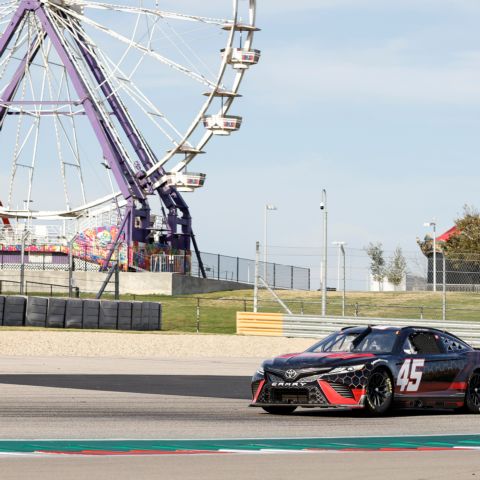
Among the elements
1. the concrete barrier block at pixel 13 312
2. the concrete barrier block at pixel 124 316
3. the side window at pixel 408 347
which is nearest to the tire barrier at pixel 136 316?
the concrete barrier block at pixel 124 316

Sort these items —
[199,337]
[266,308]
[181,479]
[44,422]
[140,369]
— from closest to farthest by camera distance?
[181,479] → [44,422] → [140,369] → [199,337] → [266,308]

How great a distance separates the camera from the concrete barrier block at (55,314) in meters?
35.7

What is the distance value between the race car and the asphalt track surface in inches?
8.5

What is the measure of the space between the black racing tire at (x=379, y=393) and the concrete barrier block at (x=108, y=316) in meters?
23.0

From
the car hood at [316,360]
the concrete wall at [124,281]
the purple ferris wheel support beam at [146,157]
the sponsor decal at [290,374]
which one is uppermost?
the purple ferris wheel support beam at [146,157]

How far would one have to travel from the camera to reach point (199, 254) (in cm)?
6606

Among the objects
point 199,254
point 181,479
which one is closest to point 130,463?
point 181,479

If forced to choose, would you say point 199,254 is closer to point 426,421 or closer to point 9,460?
point 426,421

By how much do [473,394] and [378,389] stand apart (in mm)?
1718

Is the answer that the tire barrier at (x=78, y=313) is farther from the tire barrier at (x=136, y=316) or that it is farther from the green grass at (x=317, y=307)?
the green grass at (x=317, y=307)

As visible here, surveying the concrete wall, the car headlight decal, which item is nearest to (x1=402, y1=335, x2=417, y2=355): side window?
the car headlight decal

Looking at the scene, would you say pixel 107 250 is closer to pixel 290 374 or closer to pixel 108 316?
pixel 108 316

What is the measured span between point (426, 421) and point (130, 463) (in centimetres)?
586

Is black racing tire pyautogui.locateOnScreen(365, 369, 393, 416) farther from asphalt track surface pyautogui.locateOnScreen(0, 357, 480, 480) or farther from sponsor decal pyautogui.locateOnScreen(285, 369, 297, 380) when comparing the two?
sponsor decal pyautogui.locateOnScreen(285, 369, 297, 380)
